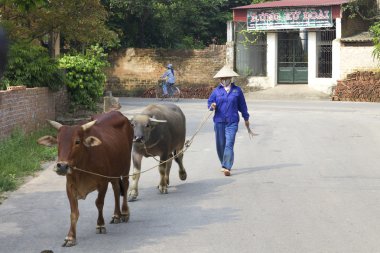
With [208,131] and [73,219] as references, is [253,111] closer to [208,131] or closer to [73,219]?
[208,131]

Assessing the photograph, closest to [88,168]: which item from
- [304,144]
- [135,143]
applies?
[135,143]

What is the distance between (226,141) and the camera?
43.4ft

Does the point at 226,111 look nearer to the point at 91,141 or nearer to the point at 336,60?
the point at 91,141

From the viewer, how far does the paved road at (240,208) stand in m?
8.03

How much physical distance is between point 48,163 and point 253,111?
13.8 metres

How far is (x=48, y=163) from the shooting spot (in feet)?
48.2

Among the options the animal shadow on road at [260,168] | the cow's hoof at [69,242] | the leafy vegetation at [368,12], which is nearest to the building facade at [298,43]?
the leafy vegetation at [368,12]

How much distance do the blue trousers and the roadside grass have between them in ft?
10.8

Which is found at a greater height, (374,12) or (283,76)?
(374,12)

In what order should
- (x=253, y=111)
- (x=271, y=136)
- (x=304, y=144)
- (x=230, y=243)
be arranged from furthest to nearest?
(x=253, y=111), (x=271, y=136), (x=304, y=144), (x=230, y=243)

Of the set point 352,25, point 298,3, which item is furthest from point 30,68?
point 352,25

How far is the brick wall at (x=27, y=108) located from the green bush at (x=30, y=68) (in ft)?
1.08

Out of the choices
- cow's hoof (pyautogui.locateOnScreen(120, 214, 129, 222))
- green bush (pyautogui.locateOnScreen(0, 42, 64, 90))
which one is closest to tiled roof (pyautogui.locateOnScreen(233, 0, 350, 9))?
green bush (pyautogui.locateOnScreen(0, 42, 64, 90))

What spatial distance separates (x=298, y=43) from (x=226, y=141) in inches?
1061
